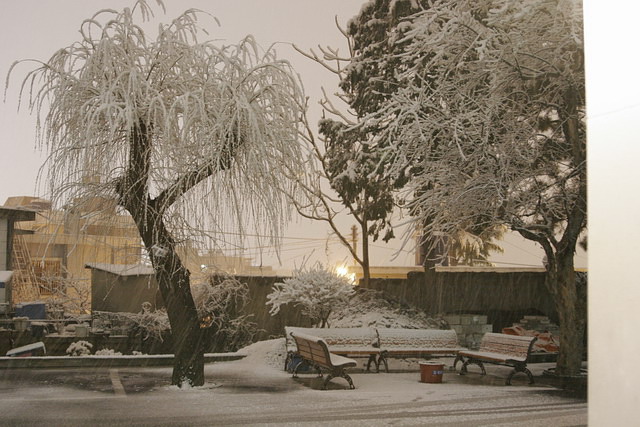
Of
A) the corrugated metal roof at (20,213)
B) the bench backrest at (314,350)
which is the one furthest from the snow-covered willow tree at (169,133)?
the bench backrest at (314,350)

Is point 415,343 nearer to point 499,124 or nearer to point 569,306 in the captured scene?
point 569,306

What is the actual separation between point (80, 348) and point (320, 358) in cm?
137

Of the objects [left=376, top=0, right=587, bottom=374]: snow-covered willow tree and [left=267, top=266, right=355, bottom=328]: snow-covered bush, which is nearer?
[left=267, top=266, right=355, bottom=328]: snow-covered bush

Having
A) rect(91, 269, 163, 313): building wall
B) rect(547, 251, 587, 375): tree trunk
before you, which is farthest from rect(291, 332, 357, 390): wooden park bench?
rect(547, 251, 587, 375): tree trunk

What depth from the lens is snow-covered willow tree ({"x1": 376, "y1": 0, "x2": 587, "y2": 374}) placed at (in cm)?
405

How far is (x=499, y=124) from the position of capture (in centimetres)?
415

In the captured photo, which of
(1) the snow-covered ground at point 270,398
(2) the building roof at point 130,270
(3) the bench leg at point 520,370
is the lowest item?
(1) the snow-covered ground at point 270,398

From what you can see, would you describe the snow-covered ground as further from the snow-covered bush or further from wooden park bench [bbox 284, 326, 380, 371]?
the snow-covered bush

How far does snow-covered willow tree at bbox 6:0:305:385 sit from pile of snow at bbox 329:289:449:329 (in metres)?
0.74

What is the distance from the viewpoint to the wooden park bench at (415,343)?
13.1ft

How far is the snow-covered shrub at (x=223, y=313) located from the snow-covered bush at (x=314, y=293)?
7.3 inches

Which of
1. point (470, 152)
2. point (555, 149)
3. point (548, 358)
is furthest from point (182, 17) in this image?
point (548, 358)

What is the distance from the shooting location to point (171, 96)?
357cm

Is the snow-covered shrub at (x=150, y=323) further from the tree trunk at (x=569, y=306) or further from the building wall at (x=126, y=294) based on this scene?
Result: the tree trunk at (x=569, y=306)
